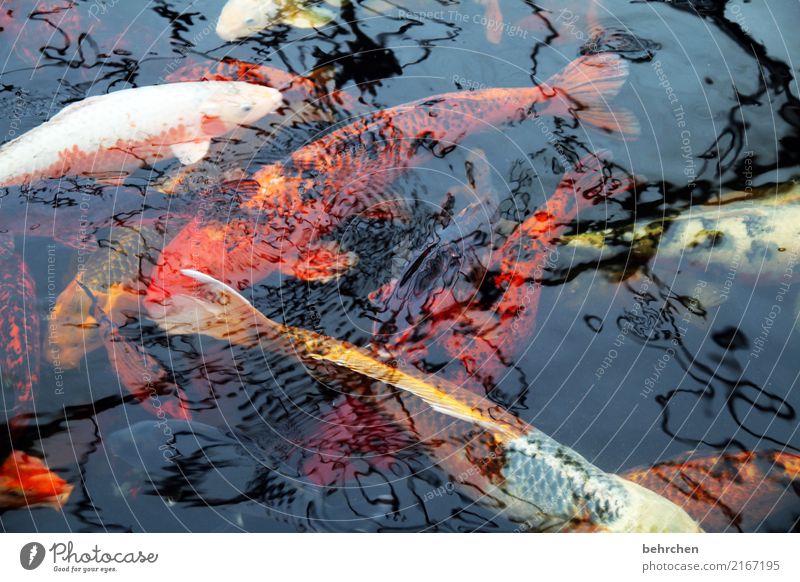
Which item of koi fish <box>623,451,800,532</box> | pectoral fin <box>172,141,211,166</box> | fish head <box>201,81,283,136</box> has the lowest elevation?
koi fish <box>623,451,800,532</box>

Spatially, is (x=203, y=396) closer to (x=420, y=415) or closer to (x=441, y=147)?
(x=420, y=415)

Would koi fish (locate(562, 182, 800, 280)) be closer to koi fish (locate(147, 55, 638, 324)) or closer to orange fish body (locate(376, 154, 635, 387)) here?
orange fish body (locate(376, 154, 635, 387))

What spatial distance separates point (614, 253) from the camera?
4.03 feet

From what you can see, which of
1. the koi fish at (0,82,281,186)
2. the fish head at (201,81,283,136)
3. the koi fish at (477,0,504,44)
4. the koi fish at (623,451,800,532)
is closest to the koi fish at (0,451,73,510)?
the koi fish at (0,82,281,186)

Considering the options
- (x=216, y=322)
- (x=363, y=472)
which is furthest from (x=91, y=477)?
(x=363, y=472)

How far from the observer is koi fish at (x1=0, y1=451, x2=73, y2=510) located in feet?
3.79

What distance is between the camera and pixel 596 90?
4.19 ft

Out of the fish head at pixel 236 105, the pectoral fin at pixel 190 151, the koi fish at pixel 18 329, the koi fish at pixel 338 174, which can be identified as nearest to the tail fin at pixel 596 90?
the koi fish at pixel 338 174

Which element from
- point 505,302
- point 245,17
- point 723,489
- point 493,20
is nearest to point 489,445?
point 505,302

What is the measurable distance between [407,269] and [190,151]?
0.43 metres
